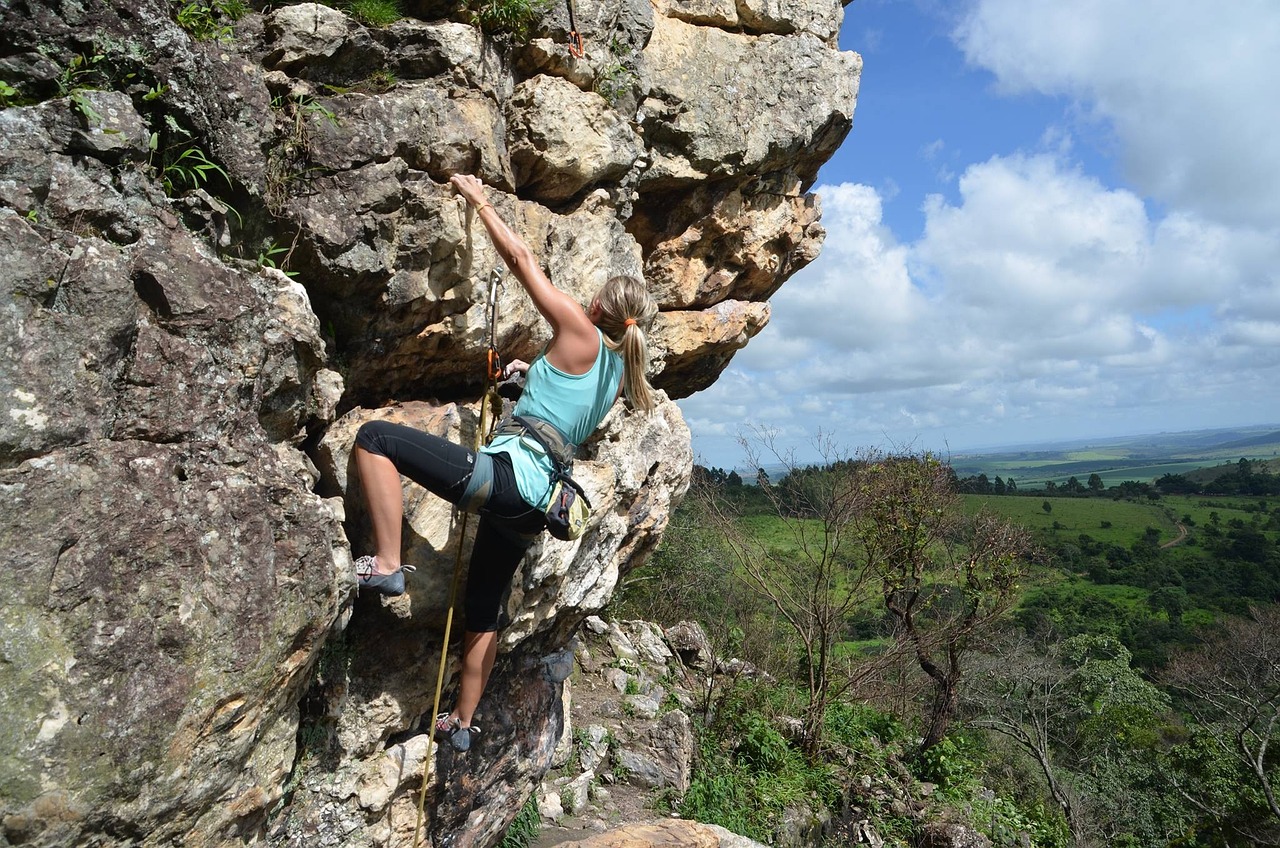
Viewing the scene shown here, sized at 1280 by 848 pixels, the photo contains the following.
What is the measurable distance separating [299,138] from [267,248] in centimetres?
78

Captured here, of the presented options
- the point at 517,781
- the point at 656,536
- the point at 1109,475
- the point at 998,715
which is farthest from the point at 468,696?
the point at 1109,475

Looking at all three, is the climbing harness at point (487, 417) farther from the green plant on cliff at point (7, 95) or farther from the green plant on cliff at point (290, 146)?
the green plant on cliff at point (7, 95)

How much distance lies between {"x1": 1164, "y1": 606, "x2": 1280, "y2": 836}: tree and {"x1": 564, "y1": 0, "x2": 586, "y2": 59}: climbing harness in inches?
1064

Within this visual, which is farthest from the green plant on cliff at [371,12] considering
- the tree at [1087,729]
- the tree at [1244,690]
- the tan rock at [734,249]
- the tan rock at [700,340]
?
the tree at [1244,690]

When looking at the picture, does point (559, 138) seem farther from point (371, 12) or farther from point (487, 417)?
point (487, 417)

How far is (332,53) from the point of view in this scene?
5.42 meters

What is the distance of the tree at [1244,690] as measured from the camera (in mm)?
23953

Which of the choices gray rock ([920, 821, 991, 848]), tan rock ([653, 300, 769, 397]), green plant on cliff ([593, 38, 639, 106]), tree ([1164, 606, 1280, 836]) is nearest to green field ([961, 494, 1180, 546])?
tree ([1164, 606, 1280, 836])

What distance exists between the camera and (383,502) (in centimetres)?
468

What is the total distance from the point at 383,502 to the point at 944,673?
54.7ft

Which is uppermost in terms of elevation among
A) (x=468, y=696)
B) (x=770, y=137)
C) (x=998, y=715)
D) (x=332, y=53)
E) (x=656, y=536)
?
(x=770, y=137)

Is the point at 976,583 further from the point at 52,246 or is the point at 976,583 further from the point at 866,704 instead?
the point at 52,246

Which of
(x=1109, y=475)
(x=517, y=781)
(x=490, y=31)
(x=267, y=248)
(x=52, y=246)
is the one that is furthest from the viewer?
(x=1109, y=475)

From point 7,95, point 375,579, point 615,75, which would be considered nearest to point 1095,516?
point 615,75
